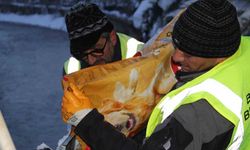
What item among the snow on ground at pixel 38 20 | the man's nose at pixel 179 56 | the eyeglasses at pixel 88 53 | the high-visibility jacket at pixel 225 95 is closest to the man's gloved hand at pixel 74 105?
the high-visibility jacket at pixel 225 95

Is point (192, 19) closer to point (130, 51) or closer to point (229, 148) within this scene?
point (229, 148)

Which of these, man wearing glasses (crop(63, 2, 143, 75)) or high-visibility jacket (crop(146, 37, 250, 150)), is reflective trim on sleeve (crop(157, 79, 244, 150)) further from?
man wearing glasses (crop(63, 2, 143, 75))

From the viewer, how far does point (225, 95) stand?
187 cm

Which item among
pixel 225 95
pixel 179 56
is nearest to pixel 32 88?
pixel 179 56

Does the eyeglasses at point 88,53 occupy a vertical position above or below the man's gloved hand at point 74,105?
below

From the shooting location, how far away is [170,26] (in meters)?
2.86

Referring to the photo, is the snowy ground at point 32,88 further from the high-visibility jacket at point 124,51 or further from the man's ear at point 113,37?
the man's ear at point 113,37

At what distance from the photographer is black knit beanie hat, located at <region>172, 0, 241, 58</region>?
187 cm

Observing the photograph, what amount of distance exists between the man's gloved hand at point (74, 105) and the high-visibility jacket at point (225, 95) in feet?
1.12

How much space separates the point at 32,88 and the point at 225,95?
6.74 metres

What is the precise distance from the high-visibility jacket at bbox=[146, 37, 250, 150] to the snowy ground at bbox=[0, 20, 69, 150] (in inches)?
161

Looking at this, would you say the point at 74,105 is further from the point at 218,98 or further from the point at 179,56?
the point at 218,98

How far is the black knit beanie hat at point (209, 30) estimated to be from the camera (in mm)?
1868

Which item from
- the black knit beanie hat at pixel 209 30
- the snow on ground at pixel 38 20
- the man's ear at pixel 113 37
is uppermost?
the black knit beanie hat at pixel 209 30
